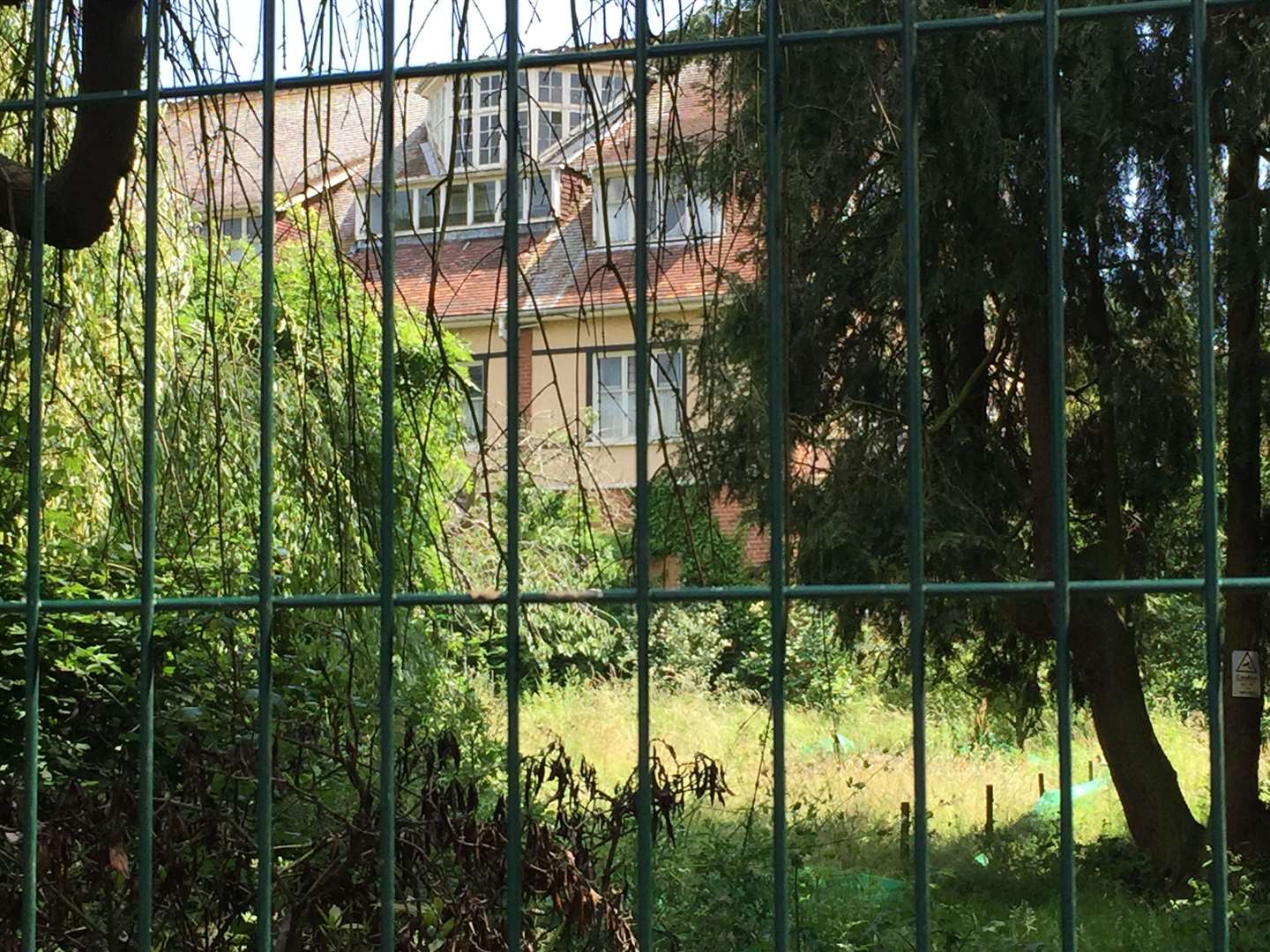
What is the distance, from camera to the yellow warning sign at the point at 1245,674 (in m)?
7.13

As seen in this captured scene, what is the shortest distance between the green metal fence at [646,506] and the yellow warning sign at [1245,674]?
6.18 meters

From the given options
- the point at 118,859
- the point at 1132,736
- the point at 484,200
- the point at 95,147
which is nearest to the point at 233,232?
the point at 484,200

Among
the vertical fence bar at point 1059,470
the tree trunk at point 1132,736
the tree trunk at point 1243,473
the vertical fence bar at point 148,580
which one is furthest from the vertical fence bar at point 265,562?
the tree trunk at point 1132,736

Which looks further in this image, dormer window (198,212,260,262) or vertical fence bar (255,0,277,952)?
dormer window (198,212,260,262)

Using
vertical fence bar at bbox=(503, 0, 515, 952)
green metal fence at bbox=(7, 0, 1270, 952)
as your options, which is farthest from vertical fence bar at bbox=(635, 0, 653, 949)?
vertical fence bar at bbox=(503, 0, 515, 952)

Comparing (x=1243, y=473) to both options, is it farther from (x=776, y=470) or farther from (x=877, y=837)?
(x=776, y=470)

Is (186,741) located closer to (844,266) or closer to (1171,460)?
(844,266)

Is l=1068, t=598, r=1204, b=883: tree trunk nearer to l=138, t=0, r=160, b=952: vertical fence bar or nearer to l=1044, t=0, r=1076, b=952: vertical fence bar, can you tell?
l=1044, t=0, r=1076, b=952: vertical fence bar

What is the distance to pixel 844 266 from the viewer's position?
7137 millimetres

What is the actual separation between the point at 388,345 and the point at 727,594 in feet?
1.52

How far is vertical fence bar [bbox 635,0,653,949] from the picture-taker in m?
1.41

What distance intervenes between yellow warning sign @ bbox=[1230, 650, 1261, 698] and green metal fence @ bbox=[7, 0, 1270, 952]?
20.3 ft

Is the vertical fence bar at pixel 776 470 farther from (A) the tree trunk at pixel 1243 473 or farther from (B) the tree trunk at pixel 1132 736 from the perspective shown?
(B) the tree trunk at pixel 1132 736

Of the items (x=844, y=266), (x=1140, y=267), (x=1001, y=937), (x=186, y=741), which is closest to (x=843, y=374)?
(x=844, y=266)
